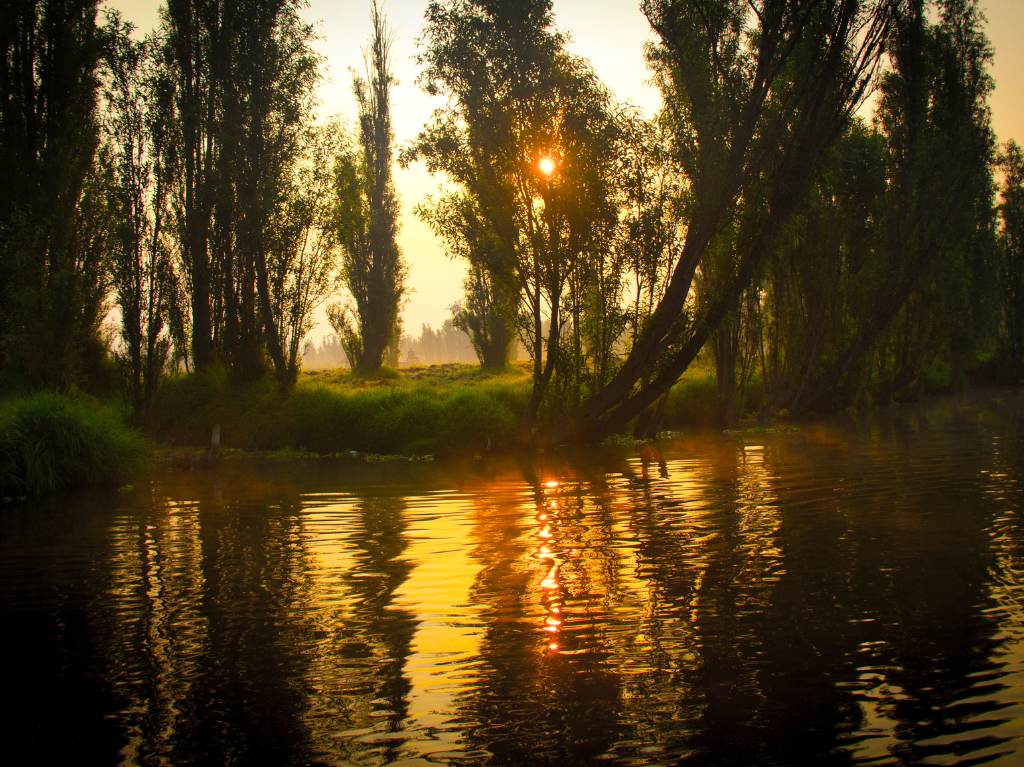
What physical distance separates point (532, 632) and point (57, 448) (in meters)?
12.5

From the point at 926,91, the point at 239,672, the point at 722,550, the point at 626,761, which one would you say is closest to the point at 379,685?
the point at 239,672

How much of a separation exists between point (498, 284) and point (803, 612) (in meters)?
15.8

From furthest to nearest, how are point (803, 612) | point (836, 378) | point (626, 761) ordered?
point (836, 378)
point (803, 612)
point (626, 761)

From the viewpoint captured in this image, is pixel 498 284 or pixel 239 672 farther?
pixel 498 284

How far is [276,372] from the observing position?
84.6ft

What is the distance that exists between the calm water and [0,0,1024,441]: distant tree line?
9389mm

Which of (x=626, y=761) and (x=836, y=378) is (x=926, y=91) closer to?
(x=836, y=378)

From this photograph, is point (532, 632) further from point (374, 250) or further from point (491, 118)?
point (374, 250)

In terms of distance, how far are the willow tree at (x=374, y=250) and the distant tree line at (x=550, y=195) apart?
1.07 meters

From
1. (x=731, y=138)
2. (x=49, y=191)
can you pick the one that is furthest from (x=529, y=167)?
(x=49, y=191)

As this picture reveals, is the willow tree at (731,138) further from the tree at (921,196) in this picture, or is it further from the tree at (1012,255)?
the tree at (1012,255)

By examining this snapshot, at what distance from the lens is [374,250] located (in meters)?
37.1

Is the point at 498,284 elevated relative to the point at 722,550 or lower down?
elevated

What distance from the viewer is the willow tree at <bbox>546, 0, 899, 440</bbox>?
18422 mm
